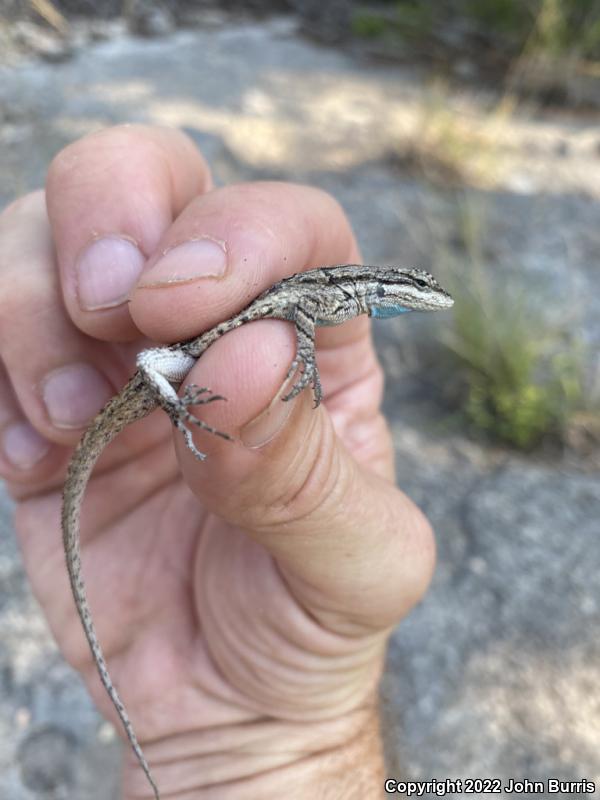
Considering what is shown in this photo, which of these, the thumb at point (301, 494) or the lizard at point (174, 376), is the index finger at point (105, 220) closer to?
the lizard at point (174, 376)

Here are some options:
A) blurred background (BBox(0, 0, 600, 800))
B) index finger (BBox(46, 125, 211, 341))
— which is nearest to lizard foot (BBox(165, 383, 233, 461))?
index finger (BBox(46, 125, 211, 341))

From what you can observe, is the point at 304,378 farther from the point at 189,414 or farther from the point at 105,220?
the point at 105,220

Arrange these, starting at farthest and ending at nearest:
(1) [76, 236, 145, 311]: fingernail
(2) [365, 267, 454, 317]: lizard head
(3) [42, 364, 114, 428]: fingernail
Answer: (2) [365, 267, 454, 317]: lizard head
(3) [42, 364, 114, 428]: fingernail
(1) [76, 236, 145, 311]: fingernail

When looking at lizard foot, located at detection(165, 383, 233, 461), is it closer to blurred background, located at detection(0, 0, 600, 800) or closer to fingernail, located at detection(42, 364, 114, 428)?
fingernail, located at detection(42, 364, 114, 428)

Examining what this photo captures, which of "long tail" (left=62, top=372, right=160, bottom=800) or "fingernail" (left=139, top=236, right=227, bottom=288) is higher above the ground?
"fingernail" (left=139, top=236, right=227, bottom=288)

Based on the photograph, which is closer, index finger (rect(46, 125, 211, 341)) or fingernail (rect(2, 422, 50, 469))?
index finger (rect(46, 125, 211, 341))

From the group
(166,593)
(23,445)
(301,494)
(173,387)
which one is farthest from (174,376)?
(166,593)

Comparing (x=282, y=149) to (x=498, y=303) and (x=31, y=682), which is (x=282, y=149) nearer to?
(x=498, y=303)
